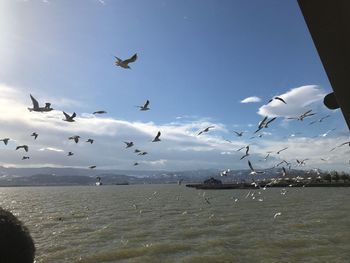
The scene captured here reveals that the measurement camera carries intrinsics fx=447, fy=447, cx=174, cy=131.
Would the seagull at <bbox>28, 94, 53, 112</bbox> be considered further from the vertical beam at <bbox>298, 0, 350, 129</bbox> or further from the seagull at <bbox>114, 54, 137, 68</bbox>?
the vertical beam at <bbox>298, 0, 350, 129</bbox>

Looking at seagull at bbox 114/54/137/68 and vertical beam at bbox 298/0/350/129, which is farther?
seagull at bbox 114/54/137/68

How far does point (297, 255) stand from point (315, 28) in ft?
75.1

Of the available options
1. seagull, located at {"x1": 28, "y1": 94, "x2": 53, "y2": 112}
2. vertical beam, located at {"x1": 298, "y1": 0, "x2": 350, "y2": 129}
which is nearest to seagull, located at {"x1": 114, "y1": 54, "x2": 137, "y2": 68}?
seagull, located at {"x1": 28, "y1": 94, "x2": 53, "y2": 112}

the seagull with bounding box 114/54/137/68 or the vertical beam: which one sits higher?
the seagull with bounding box 114/54/137/68

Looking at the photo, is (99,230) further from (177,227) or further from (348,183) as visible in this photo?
(348,183)

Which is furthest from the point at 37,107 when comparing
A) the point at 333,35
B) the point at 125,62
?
the point at 333,35

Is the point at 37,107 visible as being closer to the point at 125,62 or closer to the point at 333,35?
the point at 125,62

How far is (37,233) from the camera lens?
3566cm

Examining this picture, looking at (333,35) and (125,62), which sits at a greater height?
(125,62)

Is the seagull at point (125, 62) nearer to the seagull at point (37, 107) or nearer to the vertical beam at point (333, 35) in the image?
the seagull at point (37, 107)

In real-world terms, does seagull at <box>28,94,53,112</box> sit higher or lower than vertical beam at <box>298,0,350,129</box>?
higher

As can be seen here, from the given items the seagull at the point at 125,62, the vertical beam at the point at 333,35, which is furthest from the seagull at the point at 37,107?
the vertical beam at the point at 333,35

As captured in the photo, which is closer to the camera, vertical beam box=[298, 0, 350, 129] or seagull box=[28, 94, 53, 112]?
vertical beam box=[298, 0, 350, 129]

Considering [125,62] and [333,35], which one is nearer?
[333,35]
